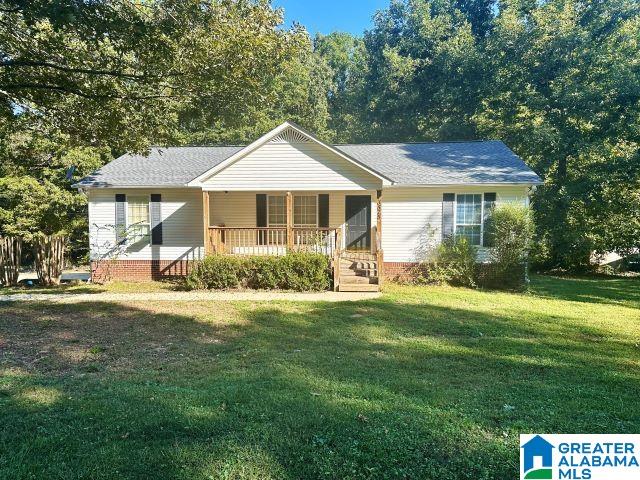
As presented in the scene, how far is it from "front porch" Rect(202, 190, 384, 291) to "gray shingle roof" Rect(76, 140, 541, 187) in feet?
4.61

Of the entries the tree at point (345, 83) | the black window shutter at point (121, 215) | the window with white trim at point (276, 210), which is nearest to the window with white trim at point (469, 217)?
the window with white trim at point (276, 210)

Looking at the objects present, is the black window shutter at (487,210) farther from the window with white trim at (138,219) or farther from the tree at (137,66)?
the window with white trim at (138,219)

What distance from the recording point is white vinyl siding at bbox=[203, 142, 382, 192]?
1244cm

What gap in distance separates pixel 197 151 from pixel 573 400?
642 inches

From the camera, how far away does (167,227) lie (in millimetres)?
14094

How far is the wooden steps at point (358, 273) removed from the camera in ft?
38.3

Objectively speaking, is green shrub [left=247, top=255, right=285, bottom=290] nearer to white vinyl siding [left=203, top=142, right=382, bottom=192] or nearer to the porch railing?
the porch railing

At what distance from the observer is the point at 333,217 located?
14.4m

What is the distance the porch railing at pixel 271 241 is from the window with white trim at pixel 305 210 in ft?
2.75

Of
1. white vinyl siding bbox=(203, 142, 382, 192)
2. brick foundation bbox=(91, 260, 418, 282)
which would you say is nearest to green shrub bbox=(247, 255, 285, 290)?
white vinyl siding bbox=(203, 142, 382, 192)

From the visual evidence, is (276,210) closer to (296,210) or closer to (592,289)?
(296,210)

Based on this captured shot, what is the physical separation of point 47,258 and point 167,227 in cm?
384

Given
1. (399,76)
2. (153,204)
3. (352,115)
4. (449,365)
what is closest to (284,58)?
(153,204)

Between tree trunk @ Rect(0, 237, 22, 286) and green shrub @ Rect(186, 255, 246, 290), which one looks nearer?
green shrub @ Rect(186, 255, 246, 290)
